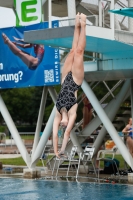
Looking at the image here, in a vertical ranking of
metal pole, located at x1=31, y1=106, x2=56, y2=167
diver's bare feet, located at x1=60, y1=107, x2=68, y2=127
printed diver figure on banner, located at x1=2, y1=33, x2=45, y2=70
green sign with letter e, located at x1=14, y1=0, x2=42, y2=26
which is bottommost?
metal pole, located at x1=31, y1=106, x2=56, y2=167

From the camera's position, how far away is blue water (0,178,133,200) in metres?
16.6

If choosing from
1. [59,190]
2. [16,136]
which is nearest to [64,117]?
[59,190]

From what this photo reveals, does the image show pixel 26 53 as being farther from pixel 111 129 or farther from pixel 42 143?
pixel 111 129

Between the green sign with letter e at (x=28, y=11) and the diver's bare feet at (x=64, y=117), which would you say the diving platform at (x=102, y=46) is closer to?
the green sign with letter e at (x=28, y=11)

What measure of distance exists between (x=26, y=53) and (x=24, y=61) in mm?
290

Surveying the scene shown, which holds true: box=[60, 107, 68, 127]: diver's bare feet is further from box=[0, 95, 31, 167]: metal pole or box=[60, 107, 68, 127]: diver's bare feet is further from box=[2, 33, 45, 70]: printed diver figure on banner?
box=[0, 95, 31, 167]: metal pole

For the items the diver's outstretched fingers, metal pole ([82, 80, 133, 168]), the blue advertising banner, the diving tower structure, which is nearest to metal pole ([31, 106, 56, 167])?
the diving tower structure

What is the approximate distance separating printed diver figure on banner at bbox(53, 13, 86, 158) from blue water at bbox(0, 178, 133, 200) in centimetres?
636

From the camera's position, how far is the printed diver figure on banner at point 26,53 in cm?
2220

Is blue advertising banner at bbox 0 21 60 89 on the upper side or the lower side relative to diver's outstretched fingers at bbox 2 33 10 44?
lower

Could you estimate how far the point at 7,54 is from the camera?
23062 mm

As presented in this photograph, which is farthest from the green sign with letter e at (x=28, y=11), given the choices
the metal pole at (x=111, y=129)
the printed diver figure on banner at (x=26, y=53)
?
the metal pole at (x=111, y=129)

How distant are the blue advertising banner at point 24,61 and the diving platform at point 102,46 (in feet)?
4.12

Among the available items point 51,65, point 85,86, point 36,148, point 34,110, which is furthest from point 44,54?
point 34,110
